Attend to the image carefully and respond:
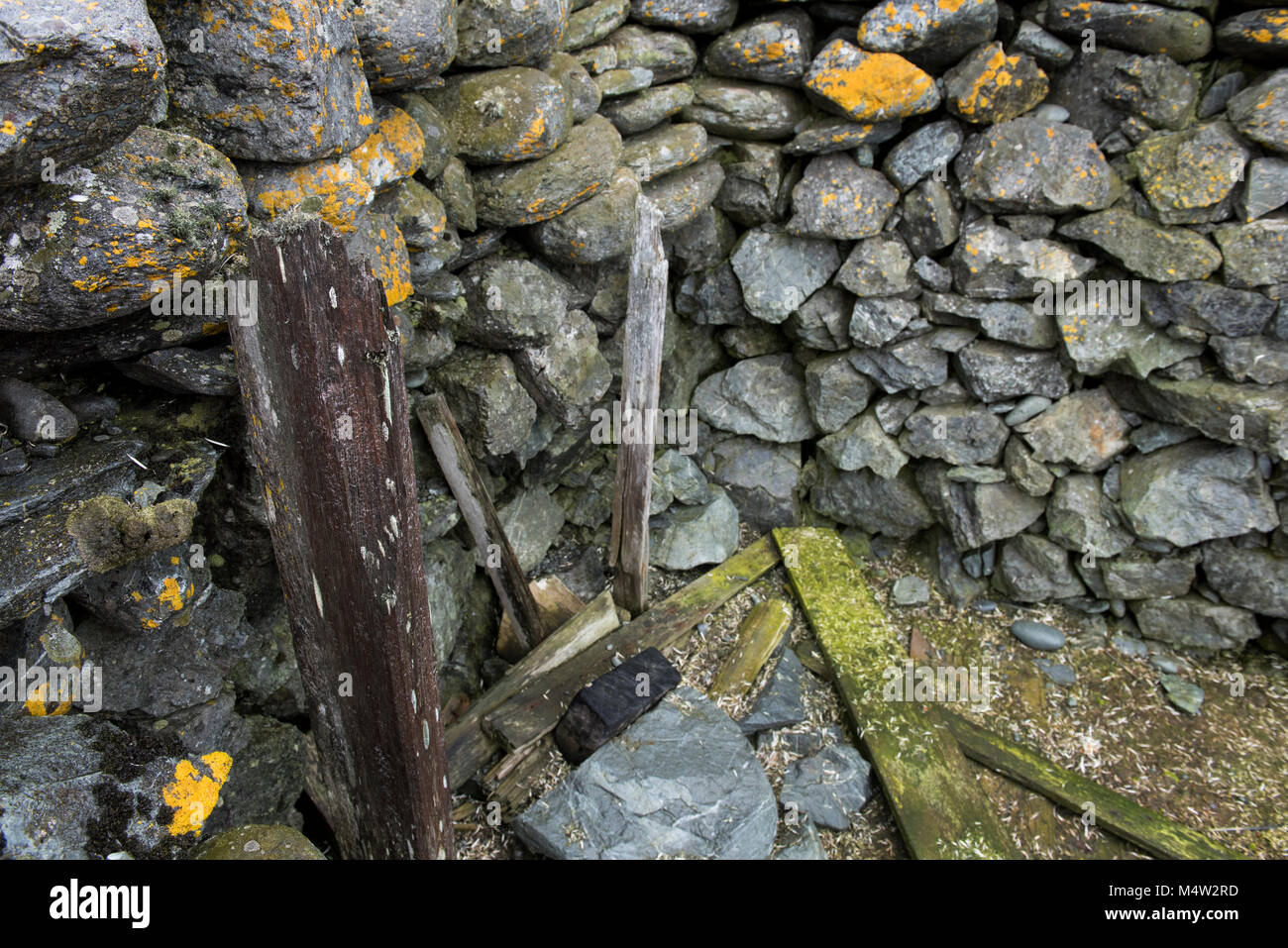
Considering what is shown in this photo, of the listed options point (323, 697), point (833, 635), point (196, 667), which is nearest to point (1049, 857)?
point (833, 635)

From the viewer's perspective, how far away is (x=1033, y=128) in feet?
17.3

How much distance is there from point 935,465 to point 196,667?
5392 mm

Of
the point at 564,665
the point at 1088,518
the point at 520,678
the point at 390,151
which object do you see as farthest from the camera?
the point at 1088,518

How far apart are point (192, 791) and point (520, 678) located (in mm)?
2696

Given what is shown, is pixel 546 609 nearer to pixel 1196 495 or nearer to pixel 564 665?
pixel 564 665

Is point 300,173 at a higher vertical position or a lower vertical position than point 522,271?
higher

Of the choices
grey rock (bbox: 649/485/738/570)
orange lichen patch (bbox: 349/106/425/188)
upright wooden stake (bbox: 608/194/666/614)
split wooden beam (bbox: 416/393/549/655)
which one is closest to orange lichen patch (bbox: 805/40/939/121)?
upright wooden stake (bbox: 608/194/666/614)

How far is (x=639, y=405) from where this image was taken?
16.7 feet

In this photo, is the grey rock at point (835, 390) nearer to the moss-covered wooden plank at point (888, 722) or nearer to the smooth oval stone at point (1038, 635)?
the moss-covered wooden plank at point (888, 722)

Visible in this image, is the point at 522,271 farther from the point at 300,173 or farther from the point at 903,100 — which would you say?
the point at 903,100

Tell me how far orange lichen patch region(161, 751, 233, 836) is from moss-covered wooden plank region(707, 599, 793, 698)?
3.40 m

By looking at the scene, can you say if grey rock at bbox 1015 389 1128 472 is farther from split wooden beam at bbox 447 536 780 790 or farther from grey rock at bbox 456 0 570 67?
grey rock at bbox 456 0 570 67

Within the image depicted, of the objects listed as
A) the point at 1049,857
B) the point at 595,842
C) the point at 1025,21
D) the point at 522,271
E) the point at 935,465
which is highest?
the point at 1025,21

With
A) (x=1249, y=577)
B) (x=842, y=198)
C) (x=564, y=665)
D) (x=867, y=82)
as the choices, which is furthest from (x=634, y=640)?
(x=1249, y=577)
